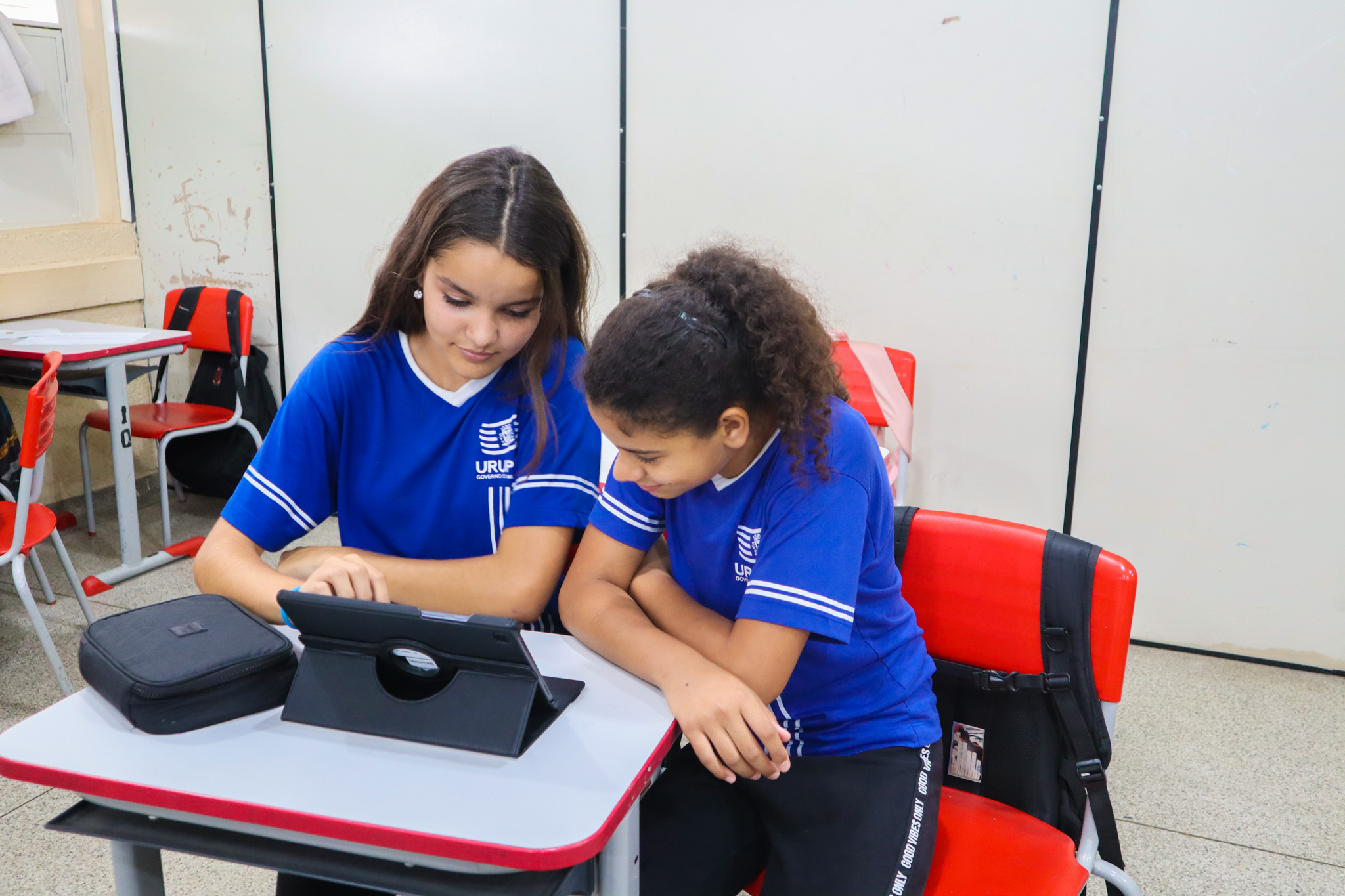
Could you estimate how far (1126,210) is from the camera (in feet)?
8.54

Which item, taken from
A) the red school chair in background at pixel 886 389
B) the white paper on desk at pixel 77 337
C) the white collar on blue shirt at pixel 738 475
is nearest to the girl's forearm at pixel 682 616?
the white collar on blue shirt at pixel 738 475

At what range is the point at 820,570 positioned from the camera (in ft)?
3.26

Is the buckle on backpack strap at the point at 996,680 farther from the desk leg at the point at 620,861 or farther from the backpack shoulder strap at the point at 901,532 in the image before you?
the desk leg at the point at 620,861

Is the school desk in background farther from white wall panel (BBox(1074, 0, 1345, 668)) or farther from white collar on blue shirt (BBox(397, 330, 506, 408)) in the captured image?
white wall panel (BBox(1074, 0, 1345, 668))

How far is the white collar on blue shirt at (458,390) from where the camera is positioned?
131 cm

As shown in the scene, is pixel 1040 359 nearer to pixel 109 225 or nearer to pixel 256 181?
pixel 256 181

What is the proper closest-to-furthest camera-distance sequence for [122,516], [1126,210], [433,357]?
[433,357] → [1126,210] → [122,516]

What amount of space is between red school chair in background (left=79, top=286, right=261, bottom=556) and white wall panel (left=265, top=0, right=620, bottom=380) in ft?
0.82

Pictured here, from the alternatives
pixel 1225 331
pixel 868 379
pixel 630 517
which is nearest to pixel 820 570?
pixel 630 517

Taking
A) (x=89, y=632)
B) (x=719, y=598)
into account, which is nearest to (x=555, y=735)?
(x=719, y=598)

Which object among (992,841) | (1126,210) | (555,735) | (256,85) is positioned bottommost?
(992,841)

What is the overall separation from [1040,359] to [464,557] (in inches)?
77.7

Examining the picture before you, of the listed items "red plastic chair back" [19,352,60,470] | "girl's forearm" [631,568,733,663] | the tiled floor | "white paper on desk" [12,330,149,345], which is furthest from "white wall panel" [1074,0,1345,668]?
"white paper on desk" [12,330,149,345]

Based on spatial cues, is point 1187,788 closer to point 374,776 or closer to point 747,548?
point 747,548
